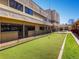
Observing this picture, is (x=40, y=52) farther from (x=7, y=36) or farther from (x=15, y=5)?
(x=15, y=5)

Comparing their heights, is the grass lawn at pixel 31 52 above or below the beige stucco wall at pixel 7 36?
below

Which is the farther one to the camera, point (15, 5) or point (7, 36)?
point (15, 5)

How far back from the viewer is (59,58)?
844 centimetres

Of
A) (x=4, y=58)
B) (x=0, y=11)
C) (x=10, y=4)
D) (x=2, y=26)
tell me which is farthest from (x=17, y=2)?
(x=4, y=58)

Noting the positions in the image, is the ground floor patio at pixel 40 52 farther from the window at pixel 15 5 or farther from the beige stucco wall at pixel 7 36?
the window at pixel 15 5

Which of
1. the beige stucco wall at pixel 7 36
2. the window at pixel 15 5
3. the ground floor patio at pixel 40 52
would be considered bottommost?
the ground floor patio at pixel 40 52

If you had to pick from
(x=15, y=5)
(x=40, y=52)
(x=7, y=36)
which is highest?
(x=15, y=5)

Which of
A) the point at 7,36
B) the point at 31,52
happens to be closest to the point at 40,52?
the point at 31,52

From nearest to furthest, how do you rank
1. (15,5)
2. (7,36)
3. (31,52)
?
1. (31,52)
2. (7,36)
3. (15,5)

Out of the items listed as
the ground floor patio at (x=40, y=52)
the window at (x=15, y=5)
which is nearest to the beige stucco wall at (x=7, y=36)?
the ground floor patio at (x=40, y=52)

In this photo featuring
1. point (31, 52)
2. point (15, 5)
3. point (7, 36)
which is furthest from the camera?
point (15, 5)

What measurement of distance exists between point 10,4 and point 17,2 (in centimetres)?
351

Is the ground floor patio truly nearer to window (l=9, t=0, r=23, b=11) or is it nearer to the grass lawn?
the grass lawn

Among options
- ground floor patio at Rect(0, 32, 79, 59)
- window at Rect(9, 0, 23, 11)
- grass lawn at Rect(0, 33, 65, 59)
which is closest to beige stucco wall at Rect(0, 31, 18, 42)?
ground floor patio at Rect(0, 32, 79, 59)
